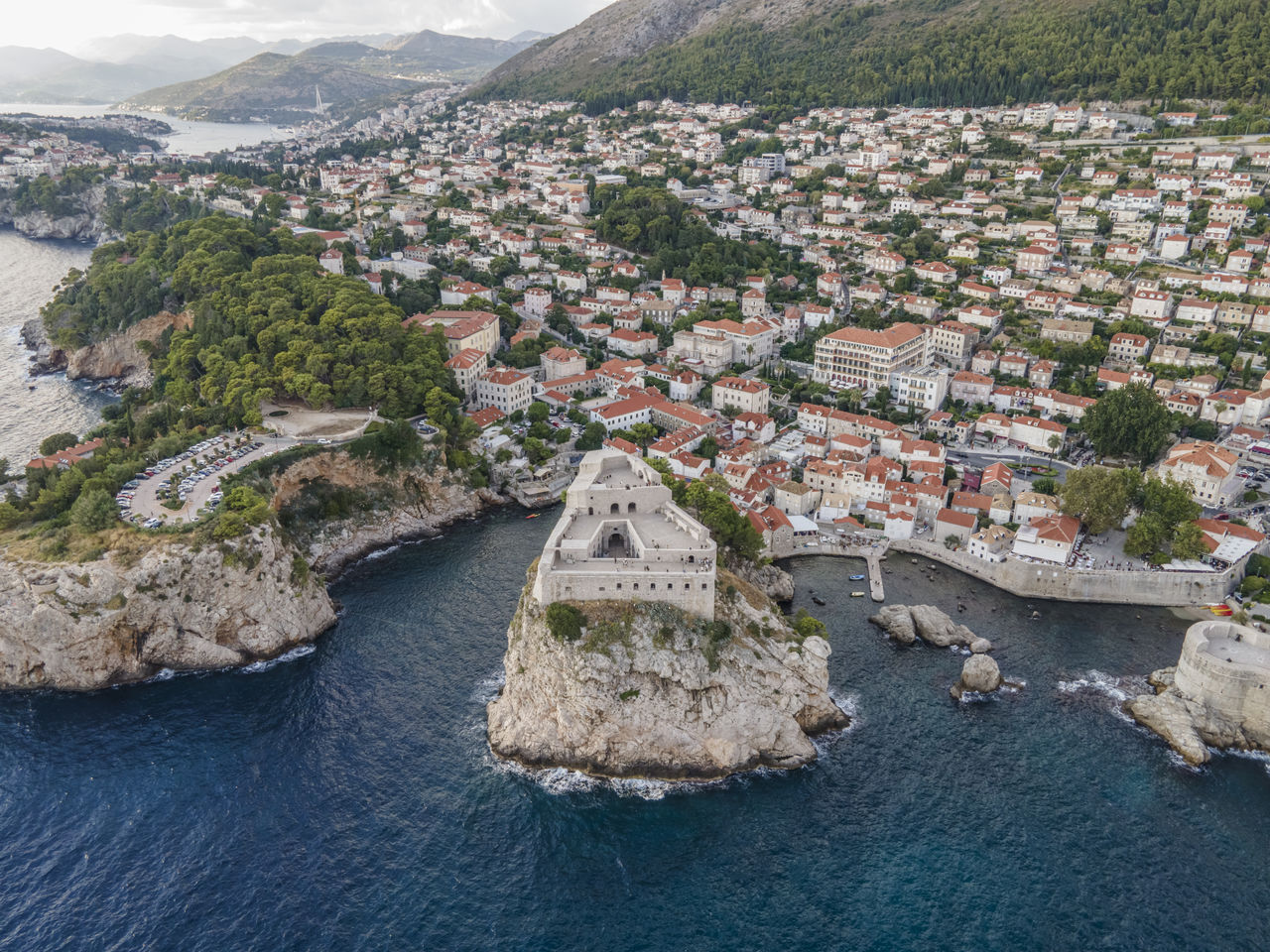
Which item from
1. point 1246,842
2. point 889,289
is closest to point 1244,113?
point 889,289

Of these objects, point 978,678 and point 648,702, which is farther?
point 978,678

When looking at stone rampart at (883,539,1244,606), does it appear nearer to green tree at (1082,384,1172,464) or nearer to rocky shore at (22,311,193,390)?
green tree at (1082,384,1172,464)

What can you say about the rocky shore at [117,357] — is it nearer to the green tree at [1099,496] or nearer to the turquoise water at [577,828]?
the turquoise water at [577,828]

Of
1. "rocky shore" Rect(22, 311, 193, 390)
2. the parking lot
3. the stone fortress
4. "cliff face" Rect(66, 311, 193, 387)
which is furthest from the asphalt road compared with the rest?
"cliff face" Rect(66, 311, 193, 387)

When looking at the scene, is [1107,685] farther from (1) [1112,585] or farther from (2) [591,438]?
(2) [591,438]

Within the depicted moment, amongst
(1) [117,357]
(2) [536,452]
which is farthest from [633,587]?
(1) [117,357]
